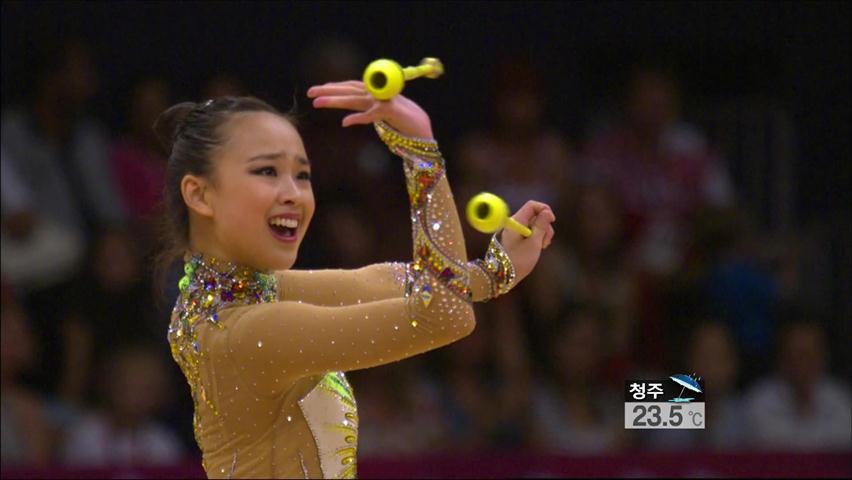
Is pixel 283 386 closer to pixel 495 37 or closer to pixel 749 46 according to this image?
pixel 495 37

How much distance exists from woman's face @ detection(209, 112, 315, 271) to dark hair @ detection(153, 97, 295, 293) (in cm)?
3

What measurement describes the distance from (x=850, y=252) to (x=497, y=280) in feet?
11.8

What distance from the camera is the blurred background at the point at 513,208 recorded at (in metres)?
4.50

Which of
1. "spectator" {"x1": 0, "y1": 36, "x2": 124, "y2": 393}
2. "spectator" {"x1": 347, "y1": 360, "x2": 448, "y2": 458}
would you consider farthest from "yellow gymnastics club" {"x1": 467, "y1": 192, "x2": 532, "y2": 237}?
"spectator" {"x1": 0, "y1": 36, "x2": 124, "y2": 393}

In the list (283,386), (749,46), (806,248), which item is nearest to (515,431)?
(806,248)

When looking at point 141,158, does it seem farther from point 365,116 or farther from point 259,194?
point 365,116

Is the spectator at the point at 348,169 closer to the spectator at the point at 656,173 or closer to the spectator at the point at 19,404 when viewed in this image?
the spectator at the point at 656,173

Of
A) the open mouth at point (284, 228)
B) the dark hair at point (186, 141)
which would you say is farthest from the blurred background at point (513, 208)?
the open mouth at point (284, 228)

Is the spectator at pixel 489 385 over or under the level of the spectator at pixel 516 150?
under

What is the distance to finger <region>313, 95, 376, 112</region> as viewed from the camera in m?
1.98

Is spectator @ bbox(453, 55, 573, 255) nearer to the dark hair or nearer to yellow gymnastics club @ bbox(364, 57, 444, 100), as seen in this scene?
the dark hair

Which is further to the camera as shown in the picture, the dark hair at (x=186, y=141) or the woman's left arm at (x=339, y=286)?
the woman's left arm at (x=339, y=286)

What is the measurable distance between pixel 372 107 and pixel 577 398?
9.17ft
